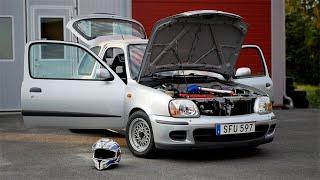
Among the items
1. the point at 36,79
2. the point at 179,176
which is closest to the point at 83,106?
the point at 36,79

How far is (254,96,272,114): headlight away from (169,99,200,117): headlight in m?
0.92

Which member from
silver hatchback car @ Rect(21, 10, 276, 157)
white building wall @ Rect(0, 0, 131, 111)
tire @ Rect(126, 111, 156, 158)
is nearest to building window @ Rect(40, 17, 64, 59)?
white building wall @ Rect(0, 0, 131, 111)

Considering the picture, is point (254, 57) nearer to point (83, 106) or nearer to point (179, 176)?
point (83, 106)

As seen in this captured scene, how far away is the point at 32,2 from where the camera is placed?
1299 cm

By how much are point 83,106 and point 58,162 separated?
931mm

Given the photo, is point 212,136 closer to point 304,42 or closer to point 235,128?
point 235,128

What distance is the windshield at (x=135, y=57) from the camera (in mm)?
8039

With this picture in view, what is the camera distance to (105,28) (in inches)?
391

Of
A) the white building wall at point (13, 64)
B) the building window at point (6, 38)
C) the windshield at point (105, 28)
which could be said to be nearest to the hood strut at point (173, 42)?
the windshield at point (105, 28)

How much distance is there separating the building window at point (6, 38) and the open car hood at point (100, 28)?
3.78m

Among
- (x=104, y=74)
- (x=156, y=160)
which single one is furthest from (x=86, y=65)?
(x=156, y=160)

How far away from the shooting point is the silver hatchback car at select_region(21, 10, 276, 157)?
706cm

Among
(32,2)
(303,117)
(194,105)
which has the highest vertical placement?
(32,2)

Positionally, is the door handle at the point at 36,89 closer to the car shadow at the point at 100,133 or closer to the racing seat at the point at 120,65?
the racing seat at the point at 120,65
